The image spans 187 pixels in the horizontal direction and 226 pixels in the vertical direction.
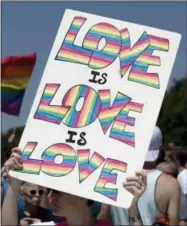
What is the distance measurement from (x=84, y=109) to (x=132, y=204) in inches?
20.0

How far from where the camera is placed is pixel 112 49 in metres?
3.42

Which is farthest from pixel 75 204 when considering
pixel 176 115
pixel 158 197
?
pixel 176 115

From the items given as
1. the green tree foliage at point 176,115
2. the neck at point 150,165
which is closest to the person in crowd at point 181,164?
the neck at point 150,165

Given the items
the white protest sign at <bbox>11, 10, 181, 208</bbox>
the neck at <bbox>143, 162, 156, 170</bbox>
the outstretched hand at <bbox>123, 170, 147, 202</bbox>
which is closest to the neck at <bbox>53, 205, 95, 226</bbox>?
the white protest sign at <bbox>11, 10, 181, 208</bbox>

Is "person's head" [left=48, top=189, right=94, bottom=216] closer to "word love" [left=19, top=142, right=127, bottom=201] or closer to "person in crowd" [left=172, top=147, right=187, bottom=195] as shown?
"word love" [left=19, top=142, right=127, bottom=201]

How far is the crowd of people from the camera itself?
11.2ft

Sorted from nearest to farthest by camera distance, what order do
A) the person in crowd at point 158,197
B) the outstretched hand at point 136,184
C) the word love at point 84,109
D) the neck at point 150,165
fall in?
the outstretched hand at point 136,184 → the word love at point 84,109 → the person in crowd at point 158,197 → the neck at point 150,165

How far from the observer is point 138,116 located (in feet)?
10.7

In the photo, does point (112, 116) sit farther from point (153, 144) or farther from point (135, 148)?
point (153, 144)

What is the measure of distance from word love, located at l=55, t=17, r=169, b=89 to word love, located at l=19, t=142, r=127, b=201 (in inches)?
16.0

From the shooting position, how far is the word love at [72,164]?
128 inches

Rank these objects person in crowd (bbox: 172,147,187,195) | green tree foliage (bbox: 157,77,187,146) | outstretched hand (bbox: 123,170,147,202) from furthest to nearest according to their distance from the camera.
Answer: green tree foliage (bbox: 157,77,187,146) < person in crowd (bbox: 172,147,187,195) < outstretched hand (bbox: 123,170,147,202)

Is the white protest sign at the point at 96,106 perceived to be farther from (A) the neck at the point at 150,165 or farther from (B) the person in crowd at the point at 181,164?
(B) the person in crowd at the point at 181,164

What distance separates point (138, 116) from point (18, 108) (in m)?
4.94
